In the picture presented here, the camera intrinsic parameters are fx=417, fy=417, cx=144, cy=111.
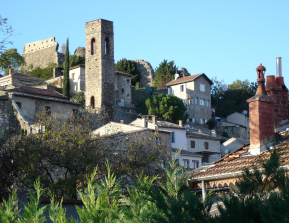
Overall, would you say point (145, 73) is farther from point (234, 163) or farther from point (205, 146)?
point (234, 163)

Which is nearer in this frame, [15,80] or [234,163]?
[234,163]

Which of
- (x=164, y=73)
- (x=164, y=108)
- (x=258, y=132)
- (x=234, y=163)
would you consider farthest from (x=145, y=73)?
(x=234, y=163)

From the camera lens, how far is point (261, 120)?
31.4 feet

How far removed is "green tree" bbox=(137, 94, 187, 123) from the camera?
50500 mm

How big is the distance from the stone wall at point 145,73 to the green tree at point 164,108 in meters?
15.9

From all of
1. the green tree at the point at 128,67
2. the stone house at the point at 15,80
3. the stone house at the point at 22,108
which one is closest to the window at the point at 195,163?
the stone house at the point at 22,108

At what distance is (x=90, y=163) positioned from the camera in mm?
18547

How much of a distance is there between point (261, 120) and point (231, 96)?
5986 centimetres

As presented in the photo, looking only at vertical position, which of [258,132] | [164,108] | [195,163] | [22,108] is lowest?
[195,163]

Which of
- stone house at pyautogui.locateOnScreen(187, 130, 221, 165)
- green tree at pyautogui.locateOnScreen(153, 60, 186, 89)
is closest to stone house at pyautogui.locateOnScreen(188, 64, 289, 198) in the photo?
stone house at pyautogui.locateOnScreen(187, 130, 221, 165)

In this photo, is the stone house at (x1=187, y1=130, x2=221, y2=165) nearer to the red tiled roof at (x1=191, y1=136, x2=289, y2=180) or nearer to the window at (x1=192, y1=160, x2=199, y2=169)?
the window at (x1=192, y1=160, x2=199, y2=169)

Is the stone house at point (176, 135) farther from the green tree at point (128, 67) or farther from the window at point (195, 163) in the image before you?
the green tree at point (128, 67)

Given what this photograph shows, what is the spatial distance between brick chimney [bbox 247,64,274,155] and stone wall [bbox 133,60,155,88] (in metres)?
58.8

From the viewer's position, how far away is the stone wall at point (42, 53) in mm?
65625
